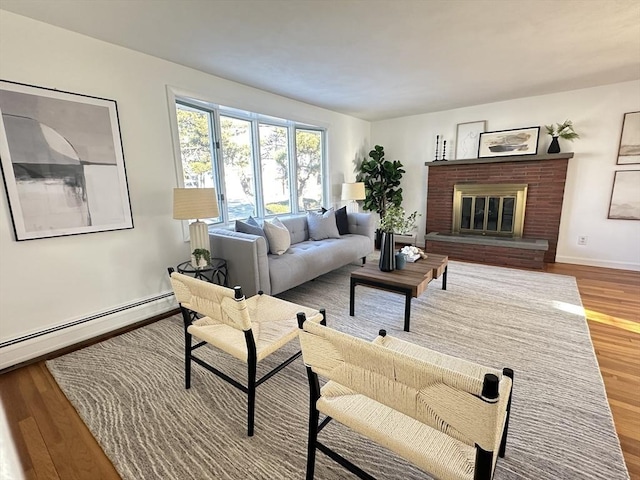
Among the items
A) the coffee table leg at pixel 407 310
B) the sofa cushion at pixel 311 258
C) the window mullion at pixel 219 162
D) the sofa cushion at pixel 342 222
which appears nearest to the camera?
the coffee table leg at pixel 407 310

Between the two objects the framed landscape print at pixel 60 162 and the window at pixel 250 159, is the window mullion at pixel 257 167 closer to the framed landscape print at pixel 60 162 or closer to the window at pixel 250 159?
the window at pixel 250 159

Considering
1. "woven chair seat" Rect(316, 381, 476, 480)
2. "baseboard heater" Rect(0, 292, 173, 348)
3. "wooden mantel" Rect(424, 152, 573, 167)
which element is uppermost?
"wooden mantel" Rect(424, 152, 573, 167)

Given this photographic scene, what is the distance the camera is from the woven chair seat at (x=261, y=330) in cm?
150

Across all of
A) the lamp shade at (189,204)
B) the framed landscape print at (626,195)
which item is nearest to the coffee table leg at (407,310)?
the lamp shade at (189,204)

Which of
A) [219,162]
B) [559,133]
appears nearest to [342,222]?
[219,162]

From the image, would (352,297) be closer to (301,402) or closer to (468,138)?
(301,402)

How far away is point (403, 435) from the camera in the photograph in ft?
3.12

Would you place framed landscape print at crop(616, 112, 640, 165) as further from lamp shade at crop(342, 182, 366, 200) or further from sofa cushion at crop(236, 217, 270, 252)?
sofa cushion at crop(236, 217, 270, 252)

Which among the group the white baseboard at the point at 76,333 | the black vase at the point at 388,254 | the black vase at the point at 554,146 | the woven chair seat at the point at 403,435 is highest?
the black vase at the point at 554,146

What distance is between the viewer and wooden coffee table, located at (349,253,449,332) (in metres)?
2.43

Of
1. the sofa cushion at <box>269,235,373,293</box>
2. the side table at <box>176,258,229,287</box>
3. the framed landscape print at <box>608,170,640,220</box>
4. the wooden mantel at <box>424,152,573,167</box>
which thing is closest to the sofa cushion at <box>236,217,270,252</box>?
the sofa cushion at <box>269,235,373,293</box>

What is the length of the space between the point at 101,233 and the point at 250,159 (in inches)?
78.0

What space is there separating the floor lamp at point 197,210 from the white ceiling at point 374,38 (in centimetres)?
123

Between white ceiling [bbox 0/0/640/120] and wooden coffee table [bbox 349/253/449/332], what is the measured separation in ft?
6.54
